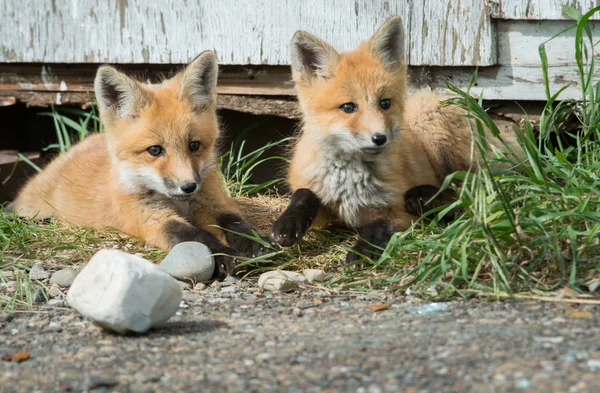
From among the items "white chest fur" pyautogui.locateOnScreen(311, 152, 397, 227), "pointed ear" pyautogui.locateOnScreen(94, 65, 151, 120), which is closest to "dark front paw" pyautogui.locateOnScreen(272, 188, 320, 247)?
"white chest fur" pyautogui.locateOnScreen(311, 152, 397, 227)

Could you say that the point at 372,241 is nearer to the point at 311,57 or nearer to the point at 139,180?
the point at 311,57

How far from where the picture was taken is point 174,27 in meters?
5.05

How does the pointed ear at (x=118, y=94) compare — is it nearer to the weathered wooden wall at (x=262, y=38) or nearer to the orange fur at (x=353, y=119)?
the orange fur at (x=353, y=119)

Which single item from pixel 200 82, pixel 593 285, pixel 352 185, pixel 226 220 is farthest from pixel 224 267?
pixel 593 285

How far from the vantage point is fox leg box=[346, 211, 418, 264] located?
3.45 m

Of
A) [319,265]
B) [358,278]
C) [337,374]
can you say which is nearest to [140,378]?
[337,374]

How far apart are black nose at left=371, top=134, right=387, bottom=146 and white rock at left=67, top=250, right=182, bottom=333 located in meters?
1.35

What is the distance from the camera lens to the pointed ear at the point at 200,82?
382cm

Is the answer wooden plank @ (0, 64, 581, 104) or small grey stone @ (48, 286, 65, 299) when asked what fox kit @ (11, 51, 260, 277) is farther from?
wooden plank @ (0, 64, 581, 104)

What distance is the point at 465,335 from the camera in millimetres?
2324

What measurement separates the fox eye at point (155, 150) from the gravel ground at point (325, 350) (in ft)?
3.35

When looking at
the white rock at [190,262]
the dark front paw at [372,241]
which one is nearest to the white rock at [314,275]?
the dark front paw at [372,241]

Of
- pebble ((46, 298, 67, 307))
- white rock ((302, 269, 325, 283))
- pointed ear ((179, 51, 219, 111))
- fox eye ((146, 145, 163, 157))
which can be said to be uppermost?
pointed ear ((179, 51, 219, 111))

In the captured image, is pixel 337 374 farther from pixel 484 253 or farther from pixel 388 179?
pixel 388 179
